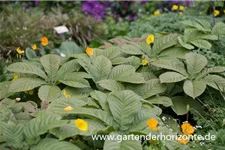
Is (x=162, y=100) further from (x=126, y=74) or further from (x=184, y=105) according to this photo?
(x=126, y=74)

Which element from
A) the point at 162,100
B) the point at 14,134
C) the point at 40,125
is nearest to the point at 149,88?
the point at 162,100

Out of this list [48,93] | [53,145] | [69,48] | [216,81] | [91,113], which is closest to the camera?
[53,145]

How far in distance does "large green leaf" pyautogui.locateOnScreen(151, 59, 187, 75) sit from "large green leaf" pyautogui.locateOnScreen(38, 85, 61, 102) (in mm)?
821

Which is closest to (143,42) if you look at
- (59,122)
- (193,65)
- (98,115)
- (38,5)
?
(193,65)

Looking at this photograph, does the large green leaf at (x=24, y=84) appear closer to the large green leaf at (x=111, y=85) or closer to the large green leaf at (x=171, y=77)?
the large green leaf at (x=111, y=85)

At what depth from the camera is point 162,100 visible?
308cm

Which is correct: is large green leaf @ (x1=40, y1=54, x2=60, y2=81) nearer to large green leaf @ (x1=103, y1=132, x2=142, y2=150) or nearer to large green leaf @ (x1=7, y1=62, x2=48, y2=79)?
large green leaf @ (x1=7, y1=62, x2=48, y2=79)

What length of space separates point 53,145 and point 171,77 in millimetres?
1229

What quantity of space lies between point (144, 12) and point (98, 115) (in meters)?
4.56

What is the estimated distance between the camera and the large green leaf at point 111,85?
305 cm

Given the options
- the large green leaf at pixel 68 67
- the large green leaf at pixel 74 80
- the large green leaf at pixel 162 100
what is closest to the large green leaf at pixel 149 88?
the large green leaf at pixel 162 100

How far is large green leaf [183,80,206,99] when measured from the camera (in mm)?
3010

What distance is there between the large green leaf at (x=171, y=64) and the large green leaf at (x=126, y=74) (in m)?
0.19

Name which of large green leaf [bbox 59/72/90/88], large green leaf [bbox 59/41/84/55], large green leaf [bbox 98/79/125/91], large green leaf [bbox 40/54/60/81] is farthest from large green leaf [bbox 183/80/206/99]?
large green leaf [bbox 59/41/84/55]
